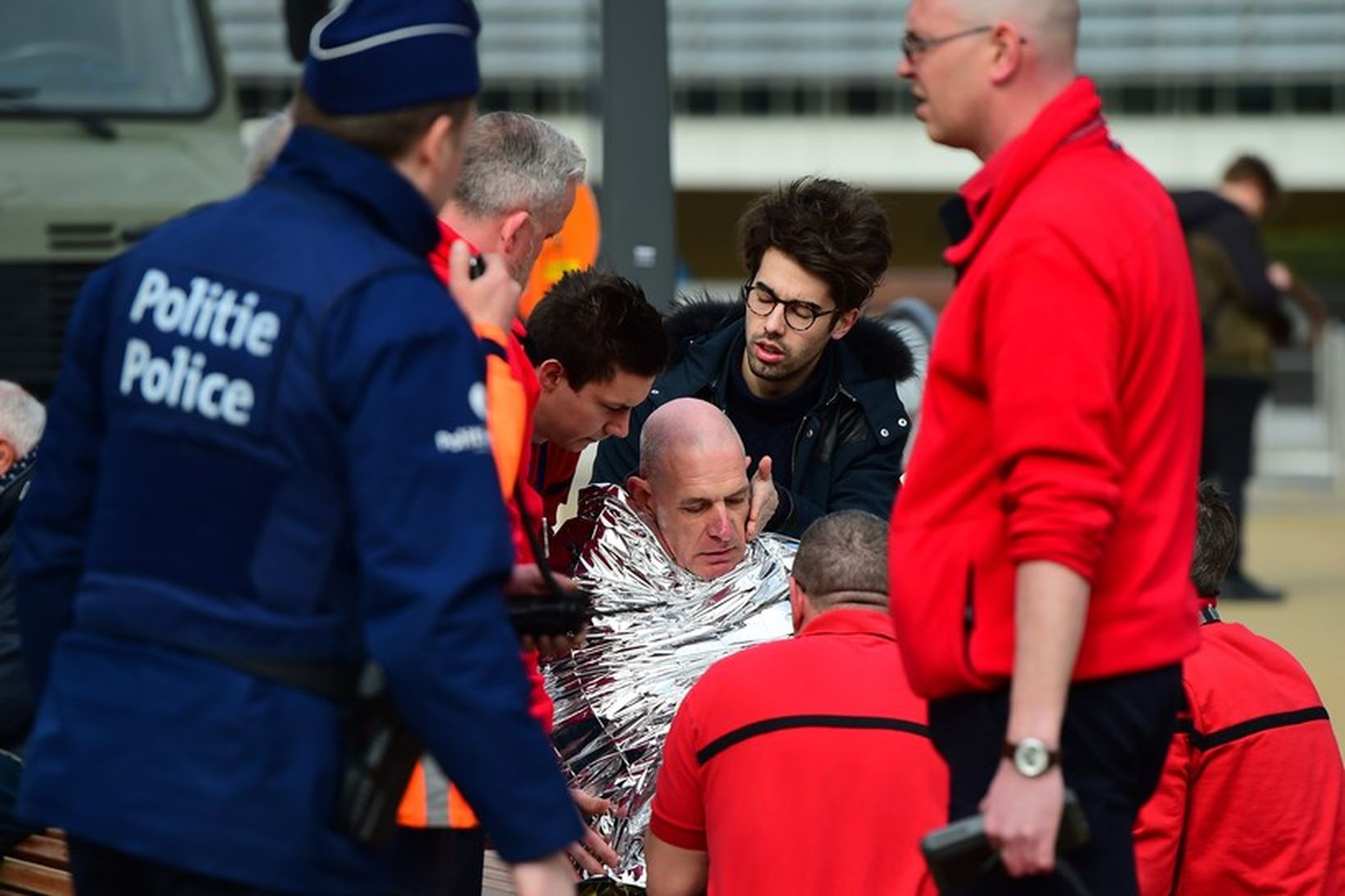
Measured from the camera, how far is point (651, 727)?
13.3 ft

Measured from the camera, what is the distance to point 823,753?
139 inches

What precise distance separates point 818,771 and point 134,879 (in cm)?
126

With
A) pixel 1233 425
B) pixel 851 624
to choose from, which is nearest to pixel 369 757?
pixel 851 624

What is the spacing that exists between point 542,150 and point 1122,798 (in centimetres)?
137

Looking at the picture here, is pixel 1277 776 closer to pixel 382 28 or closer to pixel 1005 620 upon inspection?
pixel 1005 620

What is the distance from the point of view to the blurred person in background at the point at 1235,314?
37.1 ft

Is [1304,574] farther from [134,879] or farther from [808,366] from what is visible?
[134,879]

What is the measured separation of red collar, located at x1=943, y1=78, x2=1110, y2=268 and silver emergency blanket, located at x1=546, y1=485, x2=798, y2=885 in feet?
4.44

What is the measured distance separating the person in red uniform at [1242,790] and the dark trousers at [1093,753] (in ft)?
3.81

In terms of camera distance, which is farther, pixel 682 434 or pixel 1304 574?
pixel 1304 574

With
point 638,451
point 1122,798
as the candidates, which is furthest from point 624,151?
point 1122,798

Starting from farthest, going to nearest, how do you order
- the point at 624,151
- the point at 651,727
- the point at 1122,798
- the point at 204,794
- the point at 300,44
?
1. the point at 300,44
2. the point at 624,151
3. the point at 651,727
4. the point at 1122,798
5. the point at 204,794

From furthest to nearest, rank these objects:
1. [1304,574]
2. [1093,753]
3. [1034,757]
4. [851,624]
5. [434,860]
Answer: [1304,574]
[851,624]
[434,860]
[1093,753]
[1034,757]

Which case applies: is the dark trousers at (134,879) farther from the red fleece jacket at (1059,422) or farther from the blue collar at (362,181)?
the red fleece jacket at (1059,422)
